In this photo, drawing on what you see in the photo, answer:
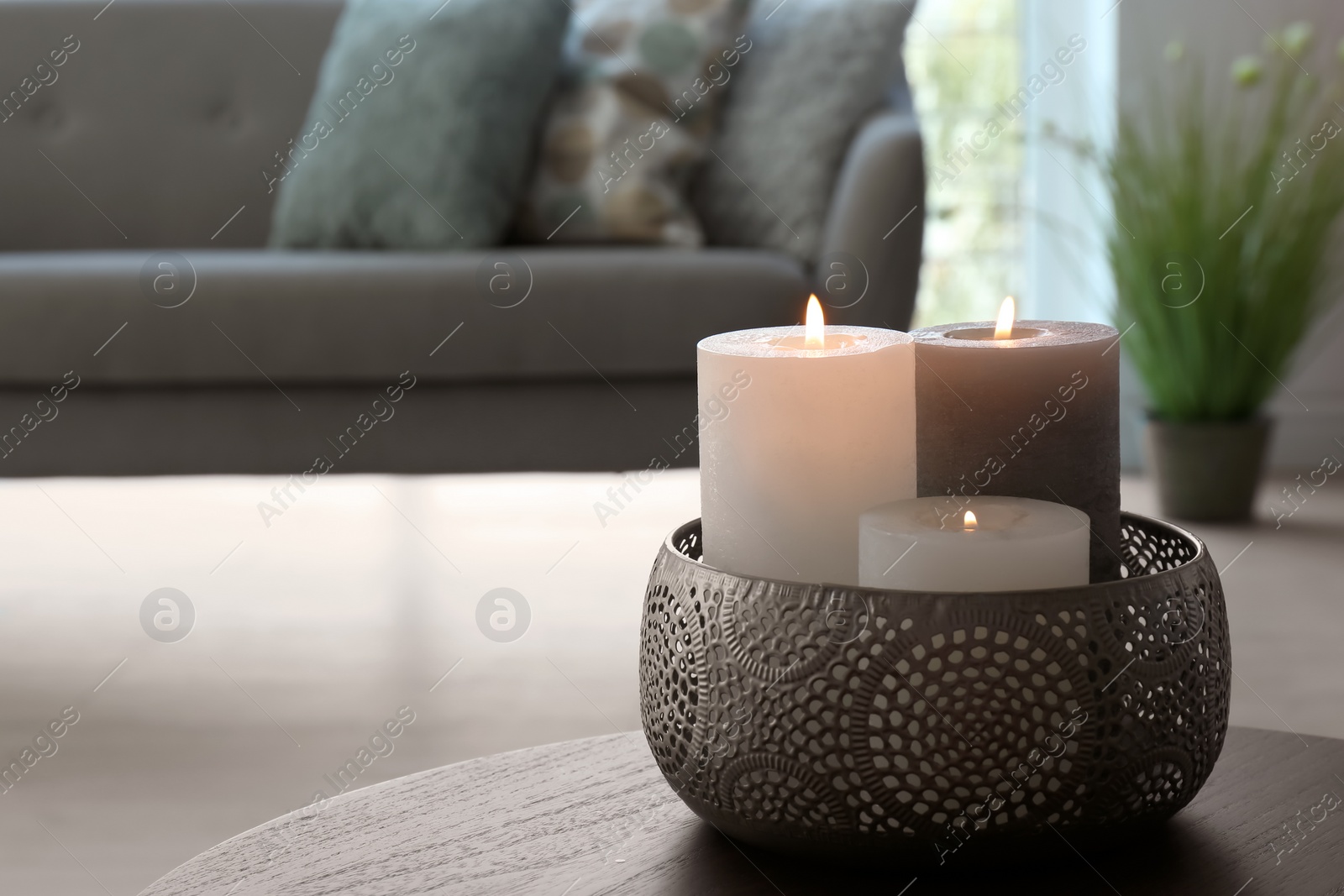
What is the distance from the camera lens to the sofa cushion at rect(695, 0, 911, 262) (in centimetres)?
236

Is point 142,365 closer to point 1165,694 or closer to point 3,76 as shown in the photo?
point 3,76

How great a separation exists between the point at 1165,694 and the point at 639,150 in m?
2.03

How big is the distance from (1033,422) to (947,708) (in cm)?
12

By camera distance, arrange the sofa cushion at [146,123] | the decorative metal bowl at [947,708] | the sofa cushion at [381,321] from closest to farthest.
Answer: the decorative metal bowl at [947,708]
the sofa cushion at [381,321]
the sofa cushion at [146,123]

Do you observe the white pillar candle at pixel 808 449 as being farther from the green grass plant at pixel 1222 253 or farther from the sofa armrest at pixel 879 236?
the green grass plant at pixel 1222 253

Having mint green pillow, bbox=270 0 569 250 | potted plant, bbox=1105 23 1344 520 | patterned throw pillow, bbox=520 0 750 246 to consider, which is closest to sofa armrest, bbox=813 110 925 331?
patterned throw pillow, bbox=520 0 750 246

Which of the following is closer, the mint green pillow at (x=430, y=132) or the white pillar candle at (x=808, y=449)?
the white pillar candle at (x=808, y=449)

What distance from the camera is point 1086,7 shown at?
10.0 feet

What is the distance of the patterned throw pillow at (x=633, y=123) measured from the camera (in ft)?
7.70

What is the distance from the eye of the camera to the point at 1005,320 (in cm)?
52

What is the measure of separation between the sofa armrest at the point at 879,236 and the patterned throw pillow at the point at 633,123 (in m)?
0.31

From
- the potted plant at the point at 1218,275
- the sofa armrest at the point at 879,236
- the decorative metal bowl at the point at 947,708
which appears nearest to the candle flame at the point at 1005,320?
the decorative metal bowl at the point at 947,708

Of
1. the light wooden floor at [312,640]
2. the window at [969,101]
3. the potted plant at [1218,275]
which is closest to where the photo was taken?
the light wooden floor at [312,640]

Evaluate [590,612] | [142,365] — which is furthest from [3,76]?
[590,612]
